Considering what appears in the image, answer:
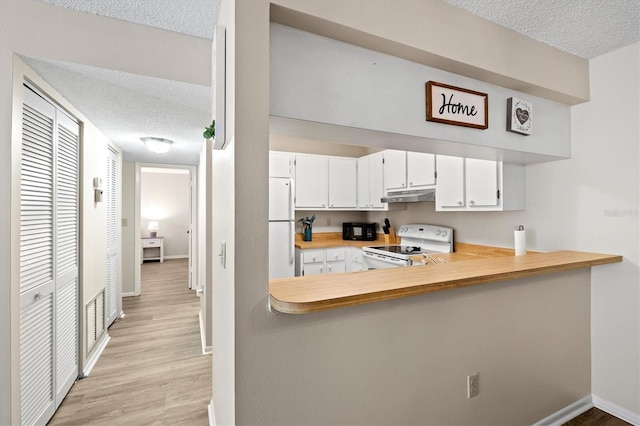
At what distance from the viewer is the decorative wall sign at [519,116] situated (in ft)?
5.95

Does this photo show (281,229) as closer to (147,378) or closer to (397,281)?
(147,378)

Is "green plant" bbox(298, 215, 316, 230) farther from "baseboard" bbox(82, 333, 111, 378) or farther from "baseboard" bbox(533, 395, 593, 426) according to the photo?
"baseboard" bbox(533, 395, 593, 426)

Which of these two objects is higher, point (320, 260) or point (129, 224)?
point (129, 224)

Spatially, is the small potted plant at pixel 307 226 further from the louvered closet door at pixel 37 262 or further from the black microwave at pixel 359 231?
the louvered closet door at pixel 37 262

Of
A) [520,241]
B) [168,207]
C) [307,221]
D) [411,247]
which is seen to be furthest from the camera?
[168,207]

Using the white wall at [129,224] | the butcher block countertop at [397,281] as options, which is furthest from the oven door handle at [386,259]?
the white wall at [129,224]

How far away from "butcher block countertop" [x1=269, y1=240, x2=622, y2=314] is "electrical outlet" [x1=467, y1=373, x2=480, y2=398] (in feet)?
1.78

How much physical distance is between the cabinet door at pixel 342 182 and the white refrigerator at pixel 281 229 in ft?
2.79

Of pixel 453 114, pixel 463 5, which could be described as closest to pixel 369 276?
pixel 453 114

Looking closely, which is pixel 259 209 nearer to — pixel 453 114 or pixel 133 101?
pixel 453 114

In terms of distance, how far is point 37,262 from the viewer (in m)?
1.81

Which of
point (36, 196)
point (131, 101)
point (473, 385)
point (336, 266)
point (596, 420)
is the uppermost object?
point (131, 101)

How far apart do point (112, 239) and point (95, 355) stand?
135 centimetres

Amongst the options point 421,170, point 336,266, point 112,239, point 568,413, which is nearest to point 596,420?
point 568,413
